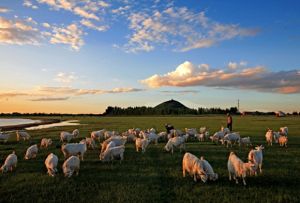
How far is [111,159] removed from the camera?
18.2 m

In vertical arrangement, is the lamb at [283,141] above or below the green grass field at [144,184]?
above

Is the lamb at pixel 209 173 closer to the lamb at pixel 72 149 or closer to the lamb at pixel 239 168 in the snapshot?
the lamb at pixel 239 168

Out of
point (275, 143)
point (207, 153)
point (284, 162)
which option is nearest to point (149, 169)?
point (207, 153)

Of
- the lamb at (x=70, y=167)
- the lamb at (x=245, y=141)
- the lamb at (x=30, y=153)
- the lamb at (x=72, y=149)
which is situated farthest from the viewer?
the lamb at (x=245, y=141)

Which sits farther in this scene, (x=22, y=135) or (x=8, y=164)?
(x=22, y=135)

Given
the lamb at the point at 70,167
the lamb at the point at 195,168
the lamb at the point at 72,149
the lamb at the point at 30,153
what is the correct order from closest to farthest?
the lamb at the point at 195,168 → the lamb at the point at 70,167 → the lamb at the point at 72,149 → the lamb at the point at 30,153

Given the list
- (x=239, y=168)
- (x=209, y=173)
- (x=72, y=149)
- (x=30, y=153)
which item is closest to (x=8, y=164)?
(x=30, y=153)

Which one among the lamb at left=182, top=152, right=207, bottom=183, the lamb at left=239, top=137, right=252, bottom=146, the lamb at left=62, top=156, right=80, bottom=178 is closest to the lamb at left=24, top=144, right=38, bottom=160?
the lamb at left=62, top=156, right=80, bottom=178

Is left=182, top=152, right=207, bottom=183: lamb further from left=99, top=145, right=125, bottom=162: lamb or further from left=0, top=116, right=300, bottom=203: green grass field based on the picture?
left=99, top=145, right=125, bottom=162: lamb

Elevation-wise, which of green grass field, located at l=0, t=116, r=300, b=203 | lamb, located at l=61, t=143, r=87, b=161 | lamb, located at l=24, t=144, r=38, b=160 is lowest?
green grass field, located at l=0, t=116, r=300, b=203

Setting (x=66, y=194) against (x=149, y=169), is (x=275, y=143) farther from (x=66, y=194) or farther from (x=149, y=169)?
(x=66, y=194)

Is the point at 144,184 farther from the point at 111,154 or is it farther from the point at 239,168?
the point at 111,154

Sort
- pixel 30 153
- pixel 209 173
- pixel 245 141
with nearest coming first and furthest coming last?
1. pixel 209 173
2. pixel 30 153
3. pixel 245 141

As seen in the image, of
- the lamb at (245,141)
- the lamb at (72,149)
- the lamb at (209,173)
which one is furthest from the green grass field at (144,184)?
the lamb at (245,141)
